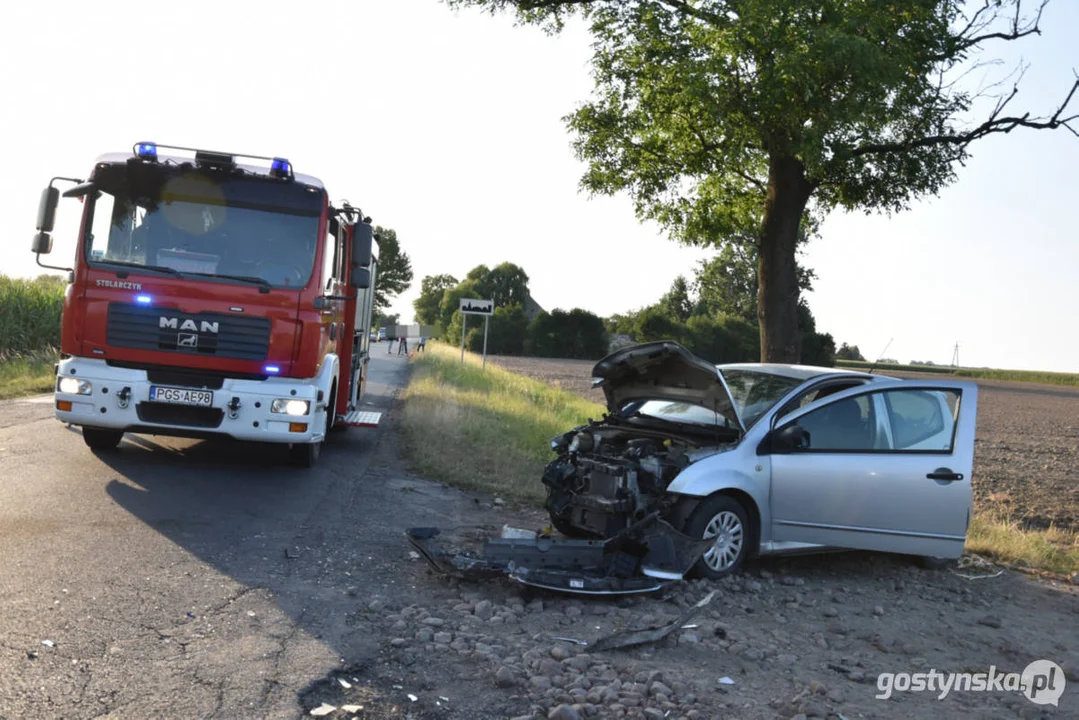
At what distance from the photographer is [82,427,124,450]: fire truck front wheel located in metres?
10.3

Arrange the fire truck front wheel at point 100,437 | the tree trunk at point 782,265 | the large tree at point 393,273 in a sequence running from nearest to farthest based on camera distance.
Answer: the fire truck front wheel at point 100,437 → the tree trunk at point 782,265 → the large tree at point 393,273

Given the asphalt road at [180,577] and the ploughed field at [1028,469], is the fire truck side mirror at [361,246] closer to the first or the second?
the asphalt road at [180,577]

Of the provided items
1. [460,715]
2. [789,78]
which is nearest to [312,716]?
[460,715]

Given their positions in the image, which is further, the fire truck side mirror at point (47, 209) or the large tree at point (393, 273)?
the large tree at point (393, 273)

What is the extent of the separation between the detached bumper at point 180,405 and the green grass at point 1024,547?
678 cm

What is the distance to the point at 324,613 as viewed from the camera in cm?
557

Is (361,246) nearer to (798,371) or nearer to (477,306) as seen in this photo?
(798,371)

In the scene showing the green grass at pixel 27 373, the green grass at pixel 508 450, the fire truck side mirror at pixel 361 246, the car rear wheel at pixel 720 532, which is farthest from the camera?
the green grass at pixel 27 373

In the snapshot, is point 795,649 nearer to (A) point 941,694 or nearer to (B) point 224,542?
(A) point 941,694

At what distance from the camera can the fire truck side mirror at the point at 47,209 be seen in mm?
9438

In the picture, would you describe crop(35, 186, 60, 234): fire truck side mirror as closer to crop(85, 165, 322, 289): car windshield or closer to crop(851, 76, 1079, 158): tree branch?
crop(85, 165, 322, 289): car windshield

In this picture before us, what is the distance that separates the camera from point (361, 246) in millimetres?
10242

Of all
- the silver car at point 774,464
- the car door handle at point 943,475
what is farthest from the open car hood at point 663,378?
the car door handle at point 943,475

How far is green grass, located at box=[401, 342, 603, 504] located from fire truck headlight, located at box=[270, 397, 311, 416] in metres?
2.33
